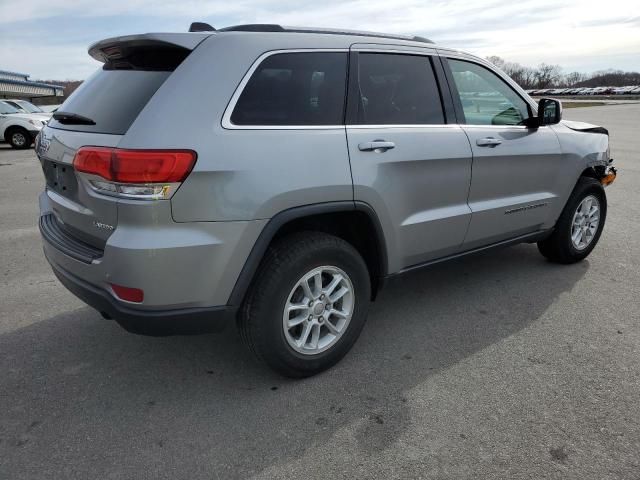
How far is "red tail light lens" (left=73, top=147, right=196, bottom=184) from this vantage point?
2.29 meters

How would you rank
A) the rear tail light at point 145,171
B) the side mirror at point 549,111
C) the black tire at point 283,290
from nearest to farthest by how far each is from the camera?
the rear tail light at point 145,171, the black tire at point 283,290, the side mirror at point 549,111

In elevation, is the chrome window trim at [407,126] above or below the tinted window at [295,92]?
below

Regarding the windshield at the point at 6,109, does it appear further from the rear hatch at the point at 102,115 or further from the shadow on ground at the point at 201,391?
the rear hatch at the point at 102,115

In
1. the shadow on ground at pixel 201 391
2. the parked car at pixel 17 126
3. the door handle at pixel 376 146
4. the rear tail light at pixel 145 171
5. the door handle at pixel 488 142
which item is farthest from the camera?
the parked car at pixel 17 126

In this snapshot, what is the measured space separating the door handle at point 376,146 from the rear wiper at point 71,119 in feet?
4.58

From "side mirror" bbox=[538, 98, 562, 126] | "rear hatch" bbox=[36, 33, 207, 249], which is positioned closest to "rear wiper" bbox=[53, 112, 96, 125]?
"rear hatch" bbox=[36, 33, 207, 249]

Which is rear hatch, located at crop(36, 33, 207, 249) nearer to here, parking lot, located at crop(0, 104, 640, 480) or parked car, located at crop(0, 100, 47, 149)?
parking lot, located at crop(0, 104, 640, 480)

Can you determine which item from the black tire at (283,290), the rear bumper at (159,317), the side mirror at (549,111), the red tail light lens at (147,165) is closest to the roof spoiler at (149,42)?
the red tail light lens at (147,165)

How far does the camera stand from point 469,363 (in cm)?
313

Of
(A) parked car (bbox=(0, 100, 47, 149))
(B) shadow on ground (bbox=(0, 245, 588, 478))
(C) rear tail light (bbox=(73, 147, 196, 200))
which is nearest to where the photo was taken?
(C) rear tail light (bbox=(73, 147, 196, 200))

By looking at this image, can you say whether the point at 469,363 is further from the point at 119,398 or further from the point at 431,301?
the point at 119,398

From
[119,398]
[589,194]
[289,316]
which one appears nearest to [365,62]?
[289,316]

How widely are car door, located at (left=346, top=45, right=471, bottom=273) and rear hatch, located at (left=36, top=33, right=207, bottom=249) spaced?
102 centimetres

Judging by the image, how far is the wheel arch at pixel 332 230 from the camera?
8.42 feet
